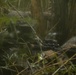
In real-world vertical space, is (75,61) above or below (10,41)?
below

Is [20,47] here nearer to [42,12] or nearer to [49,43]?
[49,43]

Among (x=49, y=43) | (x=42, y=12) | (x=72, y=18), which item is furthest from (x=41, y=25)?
(x=49, y=43)

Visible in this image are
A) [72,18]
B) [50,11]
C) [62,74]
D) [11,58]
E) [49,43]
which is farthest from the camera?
[50,11]

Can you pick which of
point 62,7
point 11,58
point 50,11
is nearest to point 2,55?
point 11,58

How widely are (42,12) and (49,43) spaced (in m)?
0.59

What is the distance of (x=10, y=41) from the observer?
1.77m

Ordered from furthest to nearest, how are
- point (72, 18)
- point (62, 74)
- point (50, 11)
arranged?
point (50, 11), point (72, 18), point (62, 74)

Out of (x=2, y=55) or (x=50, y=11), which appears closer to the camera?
(x=2, y=55)

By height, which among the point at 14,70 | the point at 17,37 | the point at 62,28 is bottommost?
the point at 62,28

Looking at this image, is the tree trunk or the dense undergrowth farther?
the tree trunk

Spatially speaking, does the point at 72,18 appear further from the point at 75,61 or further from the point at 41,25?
the point at 75,61

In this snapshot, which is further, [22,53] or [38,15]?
[38,15]

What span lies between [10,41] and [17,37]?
6cm

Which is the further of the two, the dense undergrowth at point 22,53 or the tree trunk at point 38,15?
the tree trunk at point 38,15
